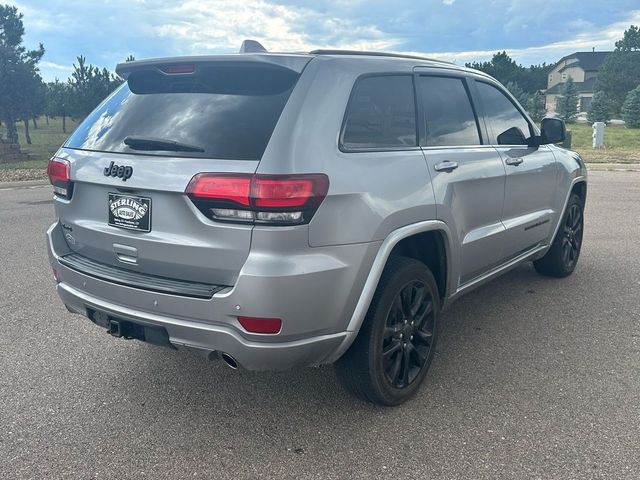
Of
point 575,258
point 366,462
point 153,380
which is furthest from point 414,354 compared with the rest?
point 575,258

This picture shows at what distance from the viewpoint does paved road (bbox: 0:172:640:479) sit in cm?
269

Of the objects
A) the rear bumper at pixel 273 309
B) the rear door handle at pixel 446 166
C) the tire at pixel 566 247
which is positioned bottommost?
the tire at pixel 566 247

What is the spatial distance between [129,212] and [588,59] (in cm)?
9531

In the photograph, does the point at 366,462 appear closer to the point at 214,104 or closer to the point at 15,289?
the point at 214,104

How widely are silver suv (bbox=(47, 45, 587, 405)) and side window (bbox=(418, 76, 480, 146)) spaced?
2cm

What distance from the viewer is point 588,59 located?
85.6 m

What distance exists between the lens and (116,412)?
10.4 ft

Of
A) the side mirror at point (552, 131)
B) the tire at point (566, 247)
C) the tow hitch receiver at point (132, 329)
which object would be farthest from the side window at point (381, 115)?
the tire at point (566, 247)

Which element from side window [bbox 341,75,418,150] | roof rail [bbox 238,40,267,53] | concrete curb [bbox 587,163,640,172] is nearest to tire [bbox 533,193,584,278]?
side window [bbox 341,75,418,150]

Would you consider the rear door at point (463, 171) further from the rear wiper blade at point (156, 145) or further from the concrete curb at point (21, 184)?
the concrete curb at point (21, 184)

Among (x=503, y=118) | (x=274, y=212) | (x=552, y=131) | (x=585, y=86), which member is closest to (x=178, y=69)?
(x=274, y=212)

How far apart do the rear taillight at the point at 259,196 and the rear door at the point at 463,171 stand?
1007 millimetres

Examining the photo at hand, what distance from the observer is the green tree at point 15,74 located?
3691cm

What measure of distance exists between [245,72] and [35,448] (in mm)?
2030
